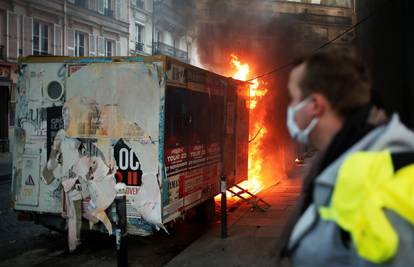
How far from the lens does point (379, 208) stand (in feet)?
4.46

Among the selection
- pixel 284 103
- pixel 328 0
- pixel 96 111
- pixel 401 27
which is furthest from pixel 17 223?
pixel 328 0

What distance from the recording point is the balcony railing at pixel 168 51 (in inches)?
1310

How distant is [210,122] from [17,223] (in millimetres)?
3921

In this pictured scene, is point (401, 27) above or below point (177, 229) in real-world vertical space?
above

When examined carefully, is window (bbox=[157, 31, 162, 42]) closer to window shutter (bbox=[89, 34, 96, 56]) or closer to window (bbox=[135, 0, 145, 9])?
window (bbox=[135, 0, 145, 9])

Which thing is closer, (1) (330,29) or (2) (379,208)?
(2) (379,208)

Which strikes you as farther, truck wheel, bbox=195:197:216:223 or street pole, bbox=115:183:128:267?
truck wheel, bbox=195:197:216:223

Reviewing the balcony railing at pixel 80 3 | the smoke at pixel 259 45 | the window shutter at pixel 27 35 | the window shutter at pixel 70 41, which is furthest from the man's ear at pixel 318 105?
the balcony railing at pixel 80 3

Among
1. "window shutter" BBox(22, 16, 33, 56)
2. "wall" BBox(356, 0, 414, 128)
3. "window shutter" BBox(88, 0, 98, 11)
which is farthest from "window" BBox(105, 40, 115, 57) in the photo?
"wall" BBox(356, 0, 414, 128)

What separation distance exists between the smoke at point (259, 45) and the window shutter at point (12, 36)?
886cm

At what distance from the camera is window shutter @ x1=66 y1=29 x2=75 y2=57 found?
2467 centimetres

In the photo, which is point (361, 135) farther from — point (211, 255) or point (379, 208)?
point (211, 255)

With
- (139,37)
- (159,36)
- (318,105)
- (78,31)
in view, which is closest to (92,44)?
(78,31)

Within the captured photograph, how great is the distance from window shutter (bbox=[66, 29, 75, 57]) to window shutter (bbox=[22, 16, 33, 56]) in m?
2.70
